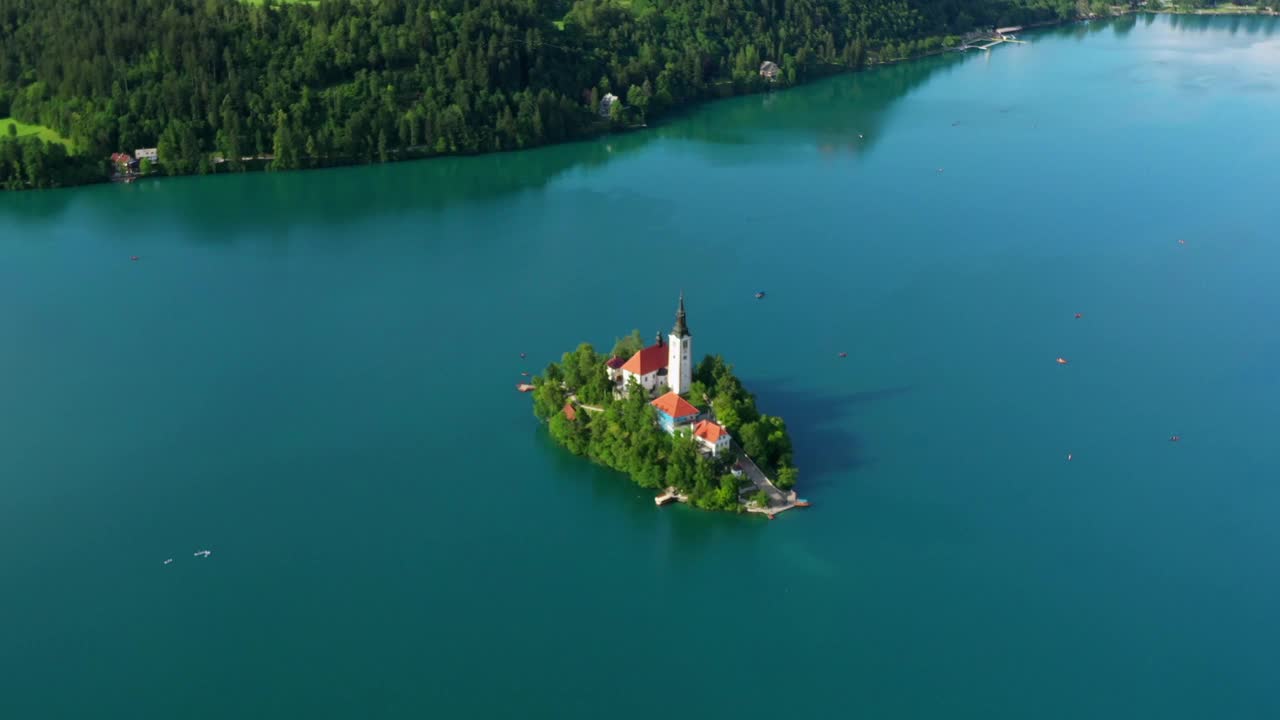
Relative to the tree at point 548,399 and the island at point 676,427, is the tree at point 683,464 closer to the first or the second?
the island at point 676,427

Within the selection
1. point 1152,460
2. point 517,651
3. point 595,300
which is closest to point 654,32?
point 595,300

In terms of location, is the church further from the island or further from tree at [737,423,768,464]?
tree at [737,423,768,464]

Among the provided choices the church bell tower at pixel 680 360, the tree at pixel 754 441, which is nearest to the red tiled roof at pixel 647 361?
the church bell tower at pixel 680 360

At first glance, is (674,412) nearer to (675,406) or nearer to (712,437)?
(675,406)

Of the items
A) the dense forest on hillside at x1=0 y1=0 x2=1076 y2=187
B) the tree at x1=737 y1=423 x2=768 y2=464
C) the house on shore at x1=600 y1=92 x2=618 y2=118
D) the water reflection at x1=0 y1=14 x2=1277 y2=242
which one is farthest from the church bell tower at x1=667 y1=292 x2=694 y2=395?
the house on shore at x1=600 y1=92 x2=618 y2=118

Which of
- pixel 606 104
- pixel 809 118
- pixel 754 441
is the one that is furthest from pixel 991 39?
pixel 754 441
